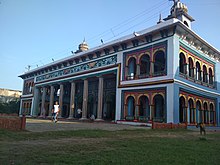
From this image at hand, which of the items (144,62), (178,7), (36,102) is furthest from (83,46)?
(178,7)

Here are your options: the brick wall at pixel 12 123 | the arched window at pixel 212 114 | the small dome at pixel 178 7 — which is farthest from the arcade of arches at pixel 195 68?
the brick wall at pixel 12 123

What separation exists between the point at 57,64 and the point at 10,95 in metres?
33.0

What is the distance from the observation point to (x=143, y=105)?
825 inches

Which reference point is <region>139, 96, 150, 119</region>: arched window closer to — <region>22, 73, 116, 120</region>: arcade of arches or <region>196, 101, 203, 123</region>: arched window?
<region>22, 73, 116, 120</region>: arcade of arches

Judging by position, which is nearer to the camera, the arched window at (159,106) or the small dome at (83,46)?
the arched window at (159,106)

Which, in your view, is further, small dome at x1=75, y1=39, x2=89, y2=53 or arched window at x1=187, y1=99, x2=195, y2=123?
small dome at x1=75, y1=39, x2=89, y2=53

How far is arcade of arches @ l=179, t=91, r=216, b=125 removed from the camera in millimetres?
19047

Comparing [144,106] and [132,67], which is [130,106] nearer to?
Result: [144,106]

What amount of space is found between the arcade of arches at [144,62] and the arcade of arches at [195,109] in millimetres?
3443

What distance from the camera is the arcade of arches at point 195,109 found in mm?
19047

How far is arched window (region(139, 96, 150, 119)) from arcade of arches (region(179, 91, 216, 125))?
3044 millimetres

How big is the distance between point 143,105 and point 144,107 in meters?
0.24

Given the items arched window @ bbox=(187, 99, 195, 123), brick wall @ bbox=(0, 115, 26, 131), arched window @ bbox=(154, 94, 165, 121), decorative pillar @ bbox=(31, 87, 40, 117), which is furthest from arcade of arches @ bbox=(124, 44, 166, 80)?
decorative pillar @ bbox=(31, 87, 40, 117)

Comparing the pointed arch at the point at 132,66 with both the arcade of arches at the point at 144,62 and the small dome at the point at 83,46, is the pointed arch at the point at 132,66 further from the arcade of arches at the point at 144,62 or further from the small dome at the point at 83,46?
the small dome at the point at 83,46
